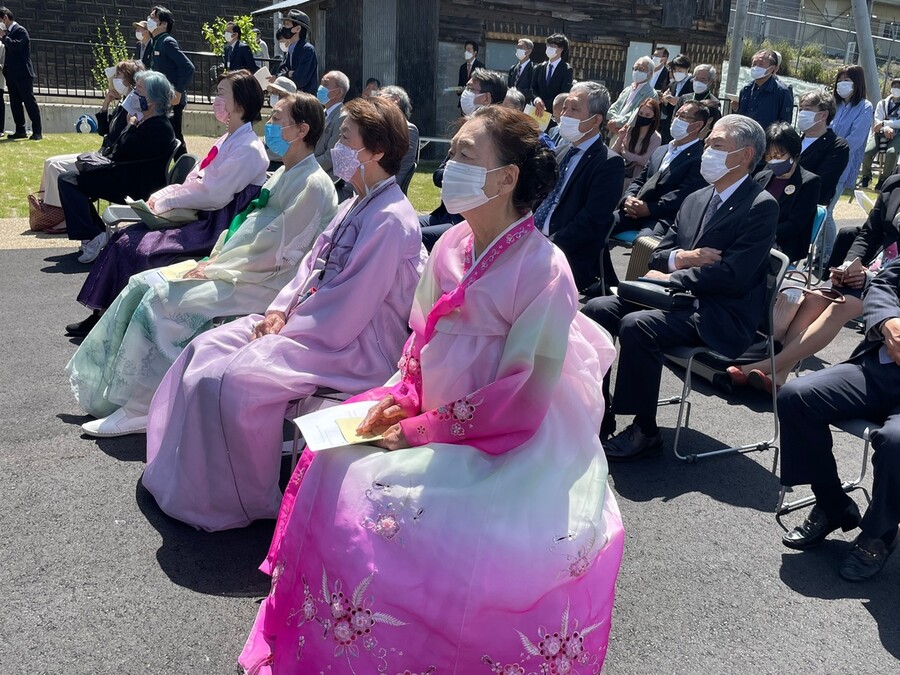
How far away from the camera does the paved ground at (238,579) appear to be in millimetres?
2990

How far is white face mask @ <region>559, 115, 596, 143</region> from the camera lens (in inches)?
219

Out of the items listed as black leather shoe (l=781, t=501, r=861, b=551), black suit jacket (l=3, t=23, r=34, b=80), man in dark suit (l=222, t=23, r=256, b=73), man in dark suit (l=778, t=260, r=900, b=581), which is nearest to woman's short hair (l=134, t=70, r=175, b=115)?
man in dark suit (l=778, t=260, r=900, b=581)

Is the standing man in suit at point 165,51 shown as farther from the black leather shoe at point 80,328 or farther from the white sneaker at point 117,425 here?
the white sneaker at point 117,425

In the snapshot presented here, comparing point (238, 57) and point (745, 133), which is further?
point (238, 57)

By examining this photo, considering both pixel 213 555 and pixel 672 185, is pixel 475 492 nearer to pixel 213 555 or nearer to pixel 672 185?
pixel 213 555

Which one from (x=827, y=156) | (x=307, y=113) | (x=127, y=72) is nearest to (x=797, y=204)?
(x=827, y=156)

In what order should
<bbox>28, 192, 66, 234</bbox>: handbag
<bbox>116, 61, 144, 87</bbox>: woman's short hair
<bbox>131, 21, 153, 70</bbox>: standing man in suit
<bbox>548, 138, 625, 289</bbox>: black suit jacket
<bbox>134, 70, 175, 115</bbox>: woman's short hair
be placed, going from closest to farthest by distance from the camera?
<bbox>548, 138, 625, 289</bbox>: black suit jacket
<bbox>134, 70, 175, 115</bbox>: woman's short hair
<bbox>116, 61, 144, 87</bbox>: woman's short hair
<bbox>28, 192, 66, 234</bbox>: handbag
<bbox>131, 21, 153, 70</bbox>: standing man in suit

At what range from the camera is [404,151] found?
12.9ft

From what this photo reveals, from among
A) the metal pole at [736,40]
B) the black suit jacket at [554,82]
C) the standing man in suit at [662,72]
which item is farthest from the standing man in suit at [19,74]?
the metal pole at [736,40]

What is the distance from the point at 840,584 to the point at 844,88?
340 inches

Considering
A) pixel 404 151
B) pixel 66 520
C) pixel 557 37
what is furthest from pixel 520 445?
pixel 557 37

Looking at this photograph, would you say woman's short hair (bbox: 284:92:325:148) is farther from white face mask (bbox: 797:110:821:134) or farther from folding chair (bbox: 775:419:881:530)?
white face mask (bbox: 797:110:821:134)

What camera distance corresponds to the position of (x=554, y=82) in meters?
12.4

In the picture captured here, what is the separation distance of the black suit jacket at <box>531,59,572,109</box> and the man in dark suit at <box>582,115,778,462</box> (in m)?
8.03
